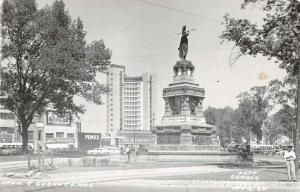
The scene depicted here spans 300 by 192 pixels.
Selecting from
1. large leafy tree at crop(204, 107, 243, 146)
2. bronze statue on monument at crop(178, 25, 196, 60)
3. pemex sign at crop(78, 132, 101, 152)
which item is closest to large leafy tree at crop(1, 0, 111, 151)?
bronze statue on monument at crop(178, 25, 196, 60)

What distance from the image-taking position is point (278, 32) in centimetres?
2655

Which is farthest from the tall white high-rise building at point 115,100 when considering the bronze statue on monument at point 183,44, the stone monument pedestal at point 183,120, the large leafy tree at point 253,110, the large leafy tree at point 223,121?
the stone monument pedestal at point 183,120

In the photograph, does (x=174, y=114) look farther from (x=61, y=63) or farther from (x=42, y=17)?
(x=42, y=17)

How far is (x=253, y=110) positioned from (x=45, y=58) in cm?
4371

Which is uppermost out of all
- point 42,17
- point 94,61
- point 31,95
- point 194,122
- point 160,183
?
point 42,17

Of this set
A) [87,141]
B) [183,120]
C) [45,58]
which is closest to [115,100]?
[87,141]

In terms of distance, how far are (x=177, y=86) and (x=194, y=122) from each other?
11.4 ft

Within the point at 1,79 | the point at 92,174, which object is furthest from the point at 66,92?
the point at 92,174

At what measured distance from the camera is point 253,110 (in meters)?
78.6

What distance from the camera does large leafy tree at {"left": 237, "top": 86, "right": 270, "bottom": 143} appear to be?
73250mm

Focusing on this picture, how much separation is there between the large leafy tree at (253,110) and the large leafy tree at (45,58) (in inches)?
1128

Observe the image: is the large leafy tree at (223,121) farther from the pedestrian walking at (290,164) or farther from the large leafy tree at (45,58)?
the pedestrian walking at (290,164)

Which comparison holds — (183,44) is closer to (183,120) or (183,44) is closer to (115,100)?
(183,120)

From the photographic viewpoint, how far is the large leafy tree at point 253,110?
73.2 meters
